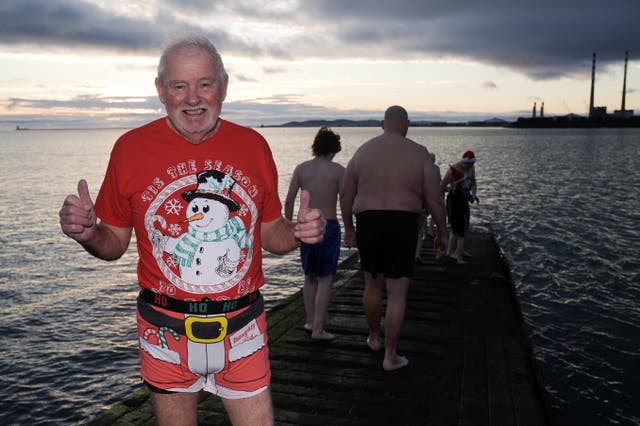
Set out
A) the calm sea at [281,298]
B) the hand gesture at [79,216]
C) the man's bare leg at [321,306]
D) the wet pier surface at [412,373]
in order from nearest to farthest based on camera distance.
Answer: the hand gesture at [79,216] < the wet pier surface at [412,373] < the man's bare leg at [321,306] < the calm sea at [281,298]

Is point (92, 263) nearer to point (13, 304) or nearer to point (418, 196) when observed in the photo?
point (13, 304)

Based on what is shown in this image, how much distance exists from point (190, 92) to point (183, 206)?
1.75 ft

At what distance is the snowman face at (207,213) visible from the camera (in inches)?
90.7

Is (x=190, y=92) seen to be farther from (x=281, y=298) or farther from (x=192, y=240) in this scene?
(x=281, y=298)

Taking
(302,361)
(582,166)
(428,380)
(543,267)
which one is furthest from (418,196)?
(582,166)

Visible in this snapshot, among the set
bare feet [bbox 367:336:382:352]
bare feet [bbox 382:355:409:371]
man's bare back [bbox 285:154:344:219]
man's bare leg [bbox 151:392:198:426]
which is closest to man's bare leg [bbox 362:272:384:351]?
bare feet [bbox 367:336:382:352]

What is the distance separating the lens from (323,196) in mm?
5527

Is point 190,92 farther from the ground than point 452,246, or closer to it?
farther from the ground

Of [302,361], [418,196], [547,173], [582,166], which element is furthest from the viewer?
[582,166]

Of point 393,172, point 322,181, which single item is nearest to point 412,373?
point 393,172

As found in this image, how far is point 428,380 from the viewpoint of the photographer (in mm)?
4922

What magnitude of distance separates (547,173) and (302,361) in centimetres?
4053

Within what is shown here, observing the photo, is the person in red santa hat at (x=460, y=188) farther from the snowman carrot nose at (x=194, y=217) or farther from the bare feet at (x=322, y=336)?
the snowman carrot nose at (x=194, y=217)

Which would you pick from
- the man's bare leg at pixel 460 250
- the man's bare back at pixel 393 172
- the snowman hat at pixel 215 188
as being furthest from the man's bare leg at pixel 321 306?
the man's bare leg at pixel 460 250
